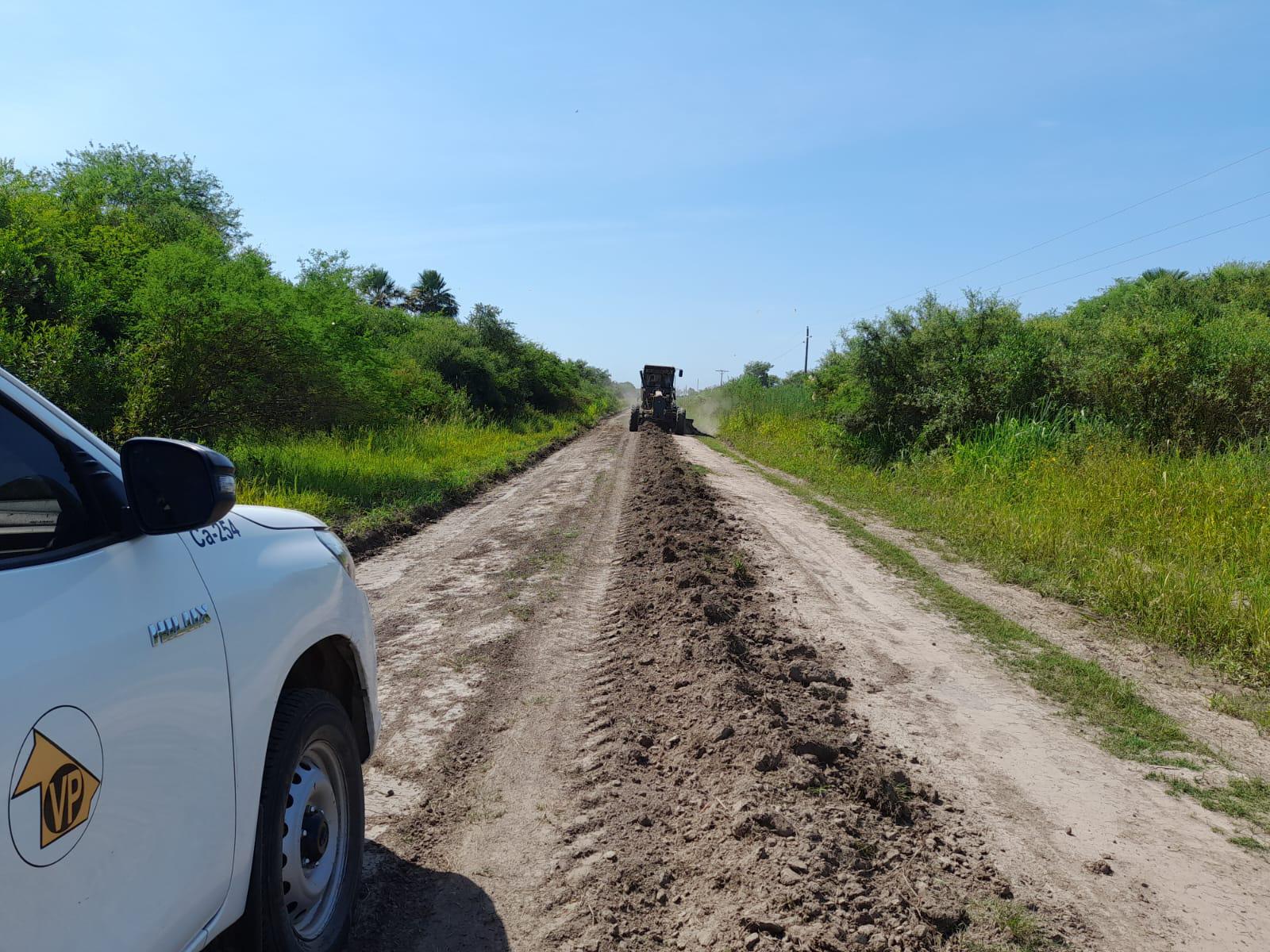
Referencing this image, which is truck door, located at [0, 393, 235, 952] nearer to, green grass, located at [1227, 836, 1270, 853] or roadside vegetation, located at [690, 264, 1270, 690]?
green grass, located at [1227, 836, 1270, 853]

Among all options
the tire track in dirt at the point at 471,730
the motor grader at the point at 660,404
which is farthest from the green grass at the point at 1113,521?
the motor grader at the point at 660,404

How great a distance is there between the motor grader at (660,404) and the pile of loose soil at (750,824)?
30.6m

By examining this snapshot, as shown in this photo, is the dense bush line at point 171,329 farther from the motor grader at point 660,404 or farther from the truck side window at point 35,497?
the motor grader at point 660,404

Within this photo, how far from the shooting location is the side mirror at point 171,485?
6.12 ft

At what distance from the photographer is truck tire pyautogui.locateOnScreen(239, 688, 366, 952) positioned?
7.61 ft

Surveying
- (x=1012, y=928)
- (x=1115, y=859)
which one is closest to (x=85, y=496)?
(x=1012, y=928)

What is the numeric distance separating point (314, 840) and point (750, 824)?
188cm

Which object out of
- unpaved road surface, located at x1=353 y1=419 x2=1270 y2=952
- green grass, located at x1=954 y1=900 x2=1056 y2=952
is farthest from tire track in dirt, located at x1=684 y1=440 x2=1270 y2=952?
green grass, located at x1=954 y1=900 x2=1056 y2=952

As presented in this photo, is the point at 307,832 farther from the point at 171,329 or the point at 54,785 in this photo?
the point at 171,329

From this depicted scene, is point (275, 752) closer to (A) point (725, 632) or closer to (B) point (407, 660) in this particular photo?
(B) point (407, 660)

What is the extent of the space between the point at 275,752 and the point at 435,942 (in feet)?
3.88

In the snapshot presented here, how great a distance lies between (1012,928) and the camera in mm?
3186

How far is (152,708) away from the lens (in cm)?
182

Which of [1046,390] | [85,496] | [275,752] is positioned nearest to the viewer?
[85,496]
